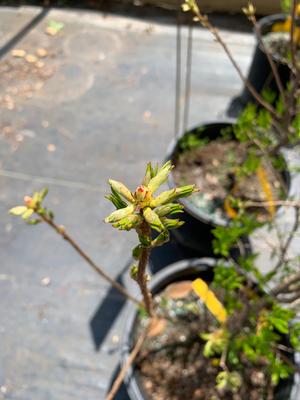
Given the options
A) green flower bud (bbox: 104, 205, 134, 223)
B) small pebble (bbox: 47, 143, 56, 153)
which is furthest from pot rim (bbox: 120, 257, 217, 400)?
small pebble (bbox: 47, 143, 56, 153)

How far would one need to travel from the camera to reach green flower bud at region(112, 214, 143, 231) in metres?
0.43

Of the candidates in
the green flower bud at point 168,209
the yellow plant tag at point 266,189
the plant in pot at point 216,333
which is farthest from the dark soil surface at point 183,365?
the green flower bud at point 168,209

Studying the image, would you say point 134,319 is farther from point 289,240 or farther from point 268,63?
point 268,63

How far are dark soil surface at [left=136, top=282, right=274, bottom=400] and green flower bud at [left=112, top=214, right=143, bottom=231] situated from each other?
86cm

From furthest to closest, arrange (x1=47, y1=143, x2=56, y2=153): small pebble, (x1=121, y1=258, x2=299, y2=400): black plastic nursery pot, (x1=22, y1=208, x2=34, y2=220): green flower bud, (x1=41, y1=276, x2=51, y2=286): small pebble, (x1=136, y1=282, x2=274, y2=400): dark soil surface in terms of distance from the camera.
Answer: (x1=47, y1=143, x2=56, y2=153): small pebble → (x1=41, y1=276, x2=51, y2=286): small pebble → (x1=136, y1=282, x2=274, y2=400): dark soil surface → (x1=121, y1=258, x2=299, y2=400): black plastic nursery pot → (x1=22, y1=208, x2=34, y2=220): green flower bud

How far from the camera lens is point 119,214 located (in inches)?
17.0

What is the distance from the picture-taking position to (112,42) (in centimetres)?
272

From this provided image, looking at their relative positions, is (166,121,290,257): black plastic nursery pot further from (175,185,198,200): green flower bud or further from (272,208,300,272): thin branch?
(175,185,198,200): green flower bud

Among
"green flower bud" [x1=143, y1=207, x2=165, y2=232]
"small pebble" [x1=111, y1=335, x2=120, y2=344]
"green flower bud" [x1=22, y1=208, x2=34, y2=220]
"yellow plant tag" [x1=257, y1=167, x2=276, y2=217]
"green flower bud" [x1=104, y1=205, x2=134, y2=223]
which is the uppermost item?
"green flower bud" [x1=143, y1=207, x2=165, y2=232]

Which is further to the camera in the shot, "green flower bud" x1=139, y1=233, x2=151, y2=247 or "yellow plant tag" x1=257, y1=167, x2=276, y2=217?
"yellow plant tag" x1=257, y1=167, x2=276, y2=217

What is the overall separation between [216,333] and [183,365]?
0.24 metres

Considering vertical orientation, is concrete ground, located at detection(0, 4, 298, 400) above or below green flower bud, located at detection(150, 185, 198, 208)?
below

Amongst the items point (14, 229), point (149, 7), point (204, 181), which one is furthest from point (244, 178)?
point (149, 7)

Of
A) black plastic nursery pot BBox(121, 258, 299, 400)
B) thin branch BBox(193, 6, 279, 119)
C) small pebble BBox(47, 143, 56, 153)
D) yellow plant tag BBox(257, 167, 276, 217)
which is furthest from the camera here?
small pebble BBox(47, 143, 56, 153)
